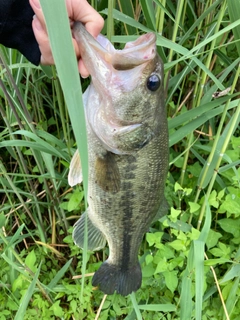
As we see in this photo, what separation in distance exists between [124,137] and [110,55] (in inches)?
9.6

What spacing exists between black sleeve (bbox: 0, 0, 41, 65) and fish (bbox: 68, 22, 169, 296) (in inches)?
11.5

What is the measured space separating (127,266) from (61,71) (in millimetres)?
979

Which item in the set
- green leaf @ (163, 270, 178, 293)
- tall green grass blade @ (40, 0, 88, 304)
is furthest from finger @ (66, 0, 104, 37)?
green leaf @ (163, 270, 178, 293)

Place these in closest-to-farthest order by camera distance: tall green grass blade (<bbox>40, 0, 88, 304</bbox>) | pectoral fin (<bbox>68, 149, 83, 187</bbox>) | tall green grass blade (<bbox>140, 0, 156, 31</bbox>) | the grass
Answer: tall green grass blade (<bbox>40, 0, 88, 304</bbox>) → tall green grass blade (<bbox>140, 0, 156, 31</bbox>) → pectoral fin (<bbox>68, 149, 83, 187</bbox>) → the grass

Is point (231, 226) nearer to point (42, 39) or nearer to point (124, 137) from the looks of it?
point (124, 137)

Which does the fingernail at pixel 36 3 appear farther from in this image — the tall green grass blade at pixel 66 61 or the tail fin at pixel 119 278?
the tail fin at pixel 119 278

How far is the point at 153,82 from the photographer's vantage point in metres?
1.03

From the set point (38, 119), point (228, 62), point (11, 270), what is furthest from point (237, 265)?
point (38, 119)

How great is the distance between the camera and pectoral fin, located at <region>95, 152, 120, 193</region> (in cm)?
112

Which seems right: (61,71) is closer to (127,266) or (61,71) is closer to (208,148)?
(127,266)

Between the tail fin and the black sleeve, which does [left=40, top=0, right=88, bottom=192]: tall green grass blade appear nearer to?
the black sleeve

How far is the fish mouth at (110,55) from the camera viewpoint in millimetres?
942

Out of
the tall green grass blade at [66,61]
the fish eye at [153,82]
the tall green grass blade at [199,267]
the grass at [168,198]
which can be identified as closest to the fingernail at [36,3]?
the grass at [168,198]

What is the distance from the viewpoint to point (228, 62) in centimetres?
151
